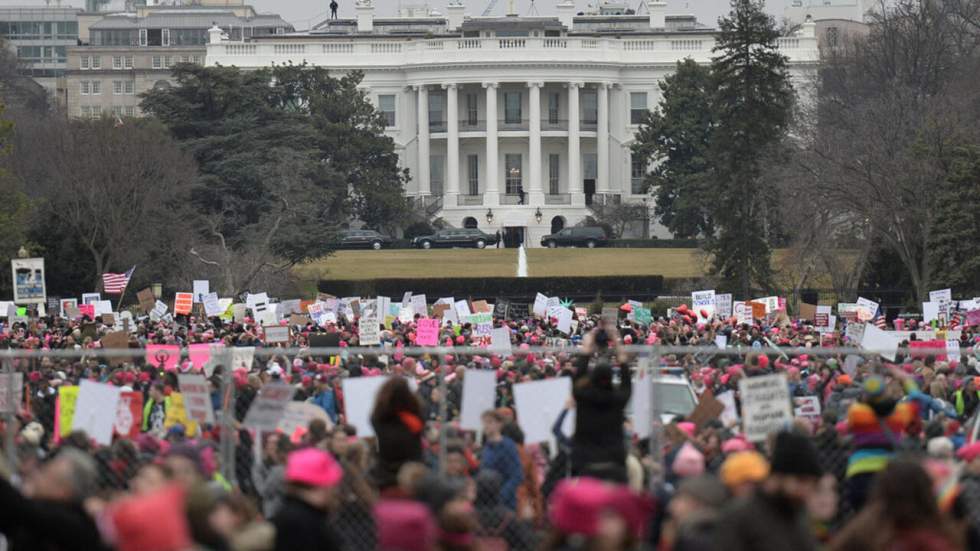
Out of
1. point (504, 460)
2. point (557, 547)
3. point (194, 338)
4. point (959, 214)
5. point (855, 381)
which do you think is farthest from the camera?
point (959, 214)

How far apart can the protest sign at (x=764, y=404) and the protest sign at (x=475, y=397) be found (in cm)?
167

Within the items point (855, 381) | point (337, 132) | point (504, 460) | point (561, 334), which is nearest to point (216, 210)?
point (337, 132)

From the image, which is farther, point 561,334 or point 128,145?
point 128,145

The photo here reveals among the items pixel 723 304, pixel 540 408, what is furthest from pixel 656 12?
pixel 540 408

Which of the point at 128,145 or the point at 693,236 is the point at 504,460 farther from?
the point at 693,236

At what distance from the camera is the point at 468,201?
114188 mm

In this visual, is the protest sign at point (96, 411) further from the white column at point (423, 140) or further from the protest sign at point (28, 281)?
the white column at point (423, 140)

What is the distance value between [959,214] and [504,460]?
1465 inches

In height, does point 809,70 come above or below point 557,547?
above

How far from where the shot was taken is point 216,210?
74188 mm

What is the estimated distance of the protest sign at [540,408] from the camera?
45.9 feet

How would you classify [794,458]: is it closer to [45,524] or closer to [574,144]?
[45,524]

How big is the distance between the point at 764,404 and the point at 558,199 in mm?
101674

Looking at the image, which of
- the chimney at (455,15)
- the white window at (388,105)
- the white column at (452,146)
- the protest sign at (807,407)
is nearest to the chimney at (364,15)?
the chimney at (455,15)
